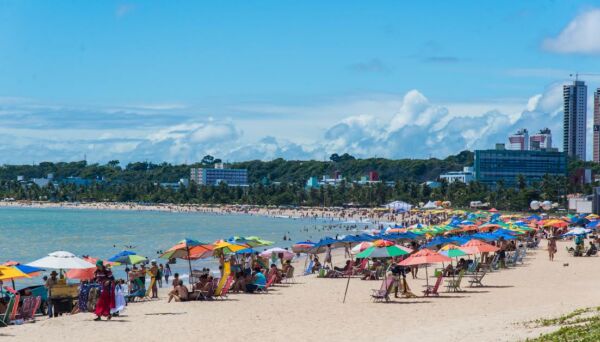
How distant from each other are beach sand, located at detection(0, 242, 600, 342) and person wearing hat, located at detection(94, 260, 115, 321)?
0.85 ft

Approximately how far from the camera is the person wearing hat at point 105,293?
15.8 meters

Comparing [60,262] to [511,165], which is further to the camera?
[511,165]

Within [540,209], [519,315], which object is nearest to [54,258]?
[519,315]

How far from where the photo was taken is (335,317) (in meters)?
16.6

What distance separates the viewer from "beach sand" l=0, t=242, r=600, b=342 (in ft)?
46.3

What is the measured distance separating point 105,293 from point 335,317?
449 cm

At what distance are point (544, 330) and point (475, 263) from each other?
12.9 meters

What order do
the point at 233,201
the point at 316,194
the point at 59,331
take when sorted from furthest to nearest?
the point at 233,201, the point at 316,194, the point at 59,331

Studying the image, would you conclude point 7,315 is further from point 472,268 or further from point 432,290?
point 472,268

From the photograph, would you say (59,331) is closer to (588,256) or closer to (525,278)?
(525,278)

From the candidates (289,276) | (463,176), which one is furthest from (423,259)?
(463,176)

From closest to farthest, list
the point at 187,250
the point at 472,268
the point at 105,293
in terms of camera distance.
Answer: the point at 105,293
the point at 187,250
the point at 472,268

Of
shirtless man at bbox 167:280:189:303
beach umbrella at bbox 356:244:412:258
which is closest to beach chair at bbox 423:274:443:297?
beach umbrella at bbox 356:244:412:258

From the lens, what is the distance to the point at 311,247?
1185 inches
